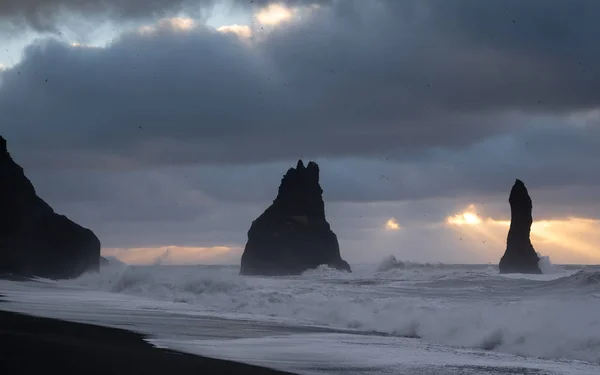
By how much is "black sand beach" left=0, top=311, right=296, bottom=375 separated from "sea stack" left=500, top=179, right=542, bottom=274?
75.0 metres

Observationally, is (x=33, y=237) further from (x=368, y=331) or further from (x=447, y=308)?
(x=368, y=331)

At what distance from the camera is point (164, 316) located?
1022 inches

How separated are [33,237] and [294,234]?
43507mm

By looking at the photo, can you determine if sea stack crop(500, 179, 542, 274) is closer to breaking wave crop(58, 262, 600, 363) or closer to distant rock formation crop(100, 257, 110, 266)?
breaking wave crop(58, 262, 600, 363)

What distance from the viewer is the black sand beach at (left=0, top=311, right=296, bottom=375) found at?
1217 cm

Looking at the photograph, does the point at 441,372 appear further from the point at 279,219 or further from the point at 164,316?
the point at 279,219

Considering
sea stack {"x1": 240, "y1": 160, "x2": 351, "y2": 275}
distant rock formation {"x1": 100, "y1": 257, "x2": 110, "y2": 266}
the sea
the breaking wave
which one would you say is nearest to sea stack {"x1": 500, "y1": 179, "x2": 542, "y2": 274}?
sea stack {"x1": 240, "y1": 160, "x2": 351, "y2": 275}

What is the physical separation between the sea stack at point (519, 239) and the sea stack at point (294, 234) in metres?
24.4

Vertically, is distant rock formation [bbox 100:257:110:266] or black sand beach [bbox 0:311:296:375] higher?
distant rock formation [bbox 100:257:110:266]

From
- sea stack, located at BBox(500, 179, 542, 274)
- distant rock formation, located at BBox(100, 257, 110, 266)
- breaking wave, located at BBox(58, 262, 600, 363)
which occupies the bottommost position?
breaking wave, located at BBox(58, 262, 600, 363)

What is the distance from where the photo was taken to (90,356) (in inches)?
545

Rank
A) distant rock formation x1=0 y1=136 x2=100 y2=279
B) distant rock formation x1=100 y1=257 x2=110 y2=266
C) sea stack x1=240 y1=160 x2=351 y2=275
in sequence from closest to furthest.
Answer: distant rock formation x1=0 y1=136 x2=100 y2=279, sea stack x1=240 y1=160 x2=351 y2=275, distant rock formation x1=100 y1=257 x2=110 y2=266

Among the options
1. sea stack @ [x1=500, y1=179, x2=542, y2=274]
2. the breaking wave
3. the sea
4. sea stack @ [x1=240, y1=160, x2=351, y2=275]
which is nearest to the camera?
the sea

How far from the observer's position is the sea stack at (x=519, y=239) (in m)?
87.9
